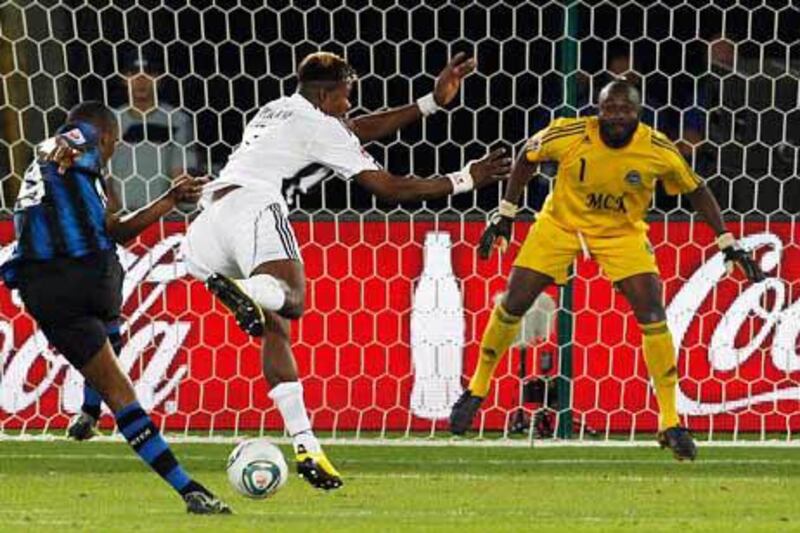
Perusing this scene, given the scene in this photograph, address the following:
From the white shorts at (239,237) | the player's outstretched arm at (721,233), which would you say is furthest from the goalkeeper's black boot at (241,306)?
the player's outstretched arm at (721,233)

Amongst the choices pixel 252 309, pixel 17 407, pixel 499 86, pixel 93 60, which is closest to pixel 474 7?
pixel 499 86

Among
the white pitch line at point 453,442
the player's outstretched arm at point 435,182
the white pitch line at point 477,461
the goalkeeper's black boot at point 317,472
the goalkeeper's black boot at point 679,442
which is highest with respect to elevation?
the player's outstretched arm at point 435,182

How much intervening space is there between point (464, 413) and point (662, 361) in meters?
1.00

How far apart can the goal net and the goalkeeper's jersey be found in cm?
113

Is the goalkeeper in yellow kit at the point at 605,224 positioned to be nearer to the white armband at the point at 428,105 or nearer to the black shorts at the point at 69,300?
the white armband at the point at 428,105

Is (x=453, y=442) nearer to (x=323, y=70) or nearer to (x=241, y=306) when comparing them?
(x=323, y=70)

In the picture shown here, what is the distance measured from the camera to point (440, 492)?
10.5 meters

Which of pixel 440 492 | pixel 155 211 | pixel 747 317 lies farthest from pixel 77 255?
pixel 747 317

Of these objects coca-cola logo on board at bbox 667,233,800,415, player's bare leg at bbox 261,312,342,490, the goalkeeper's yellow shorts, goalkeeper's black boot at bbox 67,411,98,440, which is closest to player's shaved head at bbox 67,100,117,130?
player's bare leg at bbox 261,312,342,490

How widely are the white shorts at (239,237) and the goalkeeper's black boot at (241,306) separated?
42 centimetres

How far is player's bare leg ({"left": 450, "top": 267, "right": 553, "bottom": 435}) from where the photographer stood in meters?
12.2

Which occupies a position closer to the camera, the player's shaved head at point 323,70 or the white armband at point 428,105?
the player's shaved head at point 323,70

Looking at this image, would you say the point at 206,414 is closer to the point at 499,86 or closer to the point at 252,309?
the point at 499,86

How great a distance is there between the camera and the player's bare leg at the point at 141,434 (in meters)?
9.27
